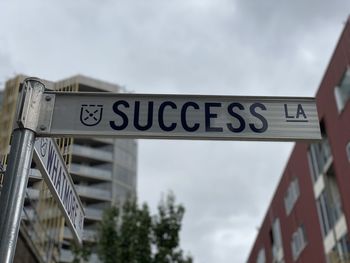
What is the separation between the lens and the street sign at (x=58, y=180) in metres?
3.16

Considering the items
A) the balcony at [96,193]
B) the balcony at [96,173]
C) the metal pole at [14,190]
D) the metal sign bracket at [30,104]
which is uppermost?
the balcony at [96,173]

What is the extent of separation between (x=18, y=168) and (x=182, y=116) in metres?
1.17

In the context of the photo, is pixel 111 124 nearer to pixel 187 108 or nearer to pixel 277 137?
pixel 187 108

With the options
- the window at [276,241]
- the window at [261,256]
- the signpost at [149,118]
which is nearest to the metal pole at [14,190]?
the signpost at [149,118]

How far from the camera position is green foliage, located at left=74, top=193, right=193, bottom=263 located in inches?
758

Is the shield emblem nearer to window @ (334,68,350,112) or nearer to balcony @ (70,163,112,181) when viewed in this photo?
window @ (334,68,350,112)

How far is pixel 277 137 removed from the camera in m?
3.34

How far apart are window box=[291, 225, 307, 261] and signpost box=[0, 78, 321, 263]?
23.3 m

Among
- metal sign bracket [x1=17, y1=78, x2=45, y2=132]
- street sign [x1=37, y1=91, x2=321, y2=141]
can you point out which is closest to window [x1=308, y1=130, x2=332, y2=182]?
street sign [x1=37, y1=91, x2=321, y2=141]

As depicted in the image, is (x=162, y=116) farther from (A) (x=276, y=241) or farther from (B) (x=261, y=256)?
(B) (x=261, y=256)

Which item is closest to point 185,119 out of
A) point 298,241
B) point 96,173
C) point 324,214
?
point 324,214

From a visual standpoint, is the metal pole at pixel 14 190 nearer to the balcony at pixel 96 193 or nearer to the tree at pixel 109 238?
the tree at pixel 109 238

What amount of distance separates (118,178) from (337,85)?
3811cm

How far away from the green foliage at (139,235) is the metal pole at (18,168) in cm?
1660
